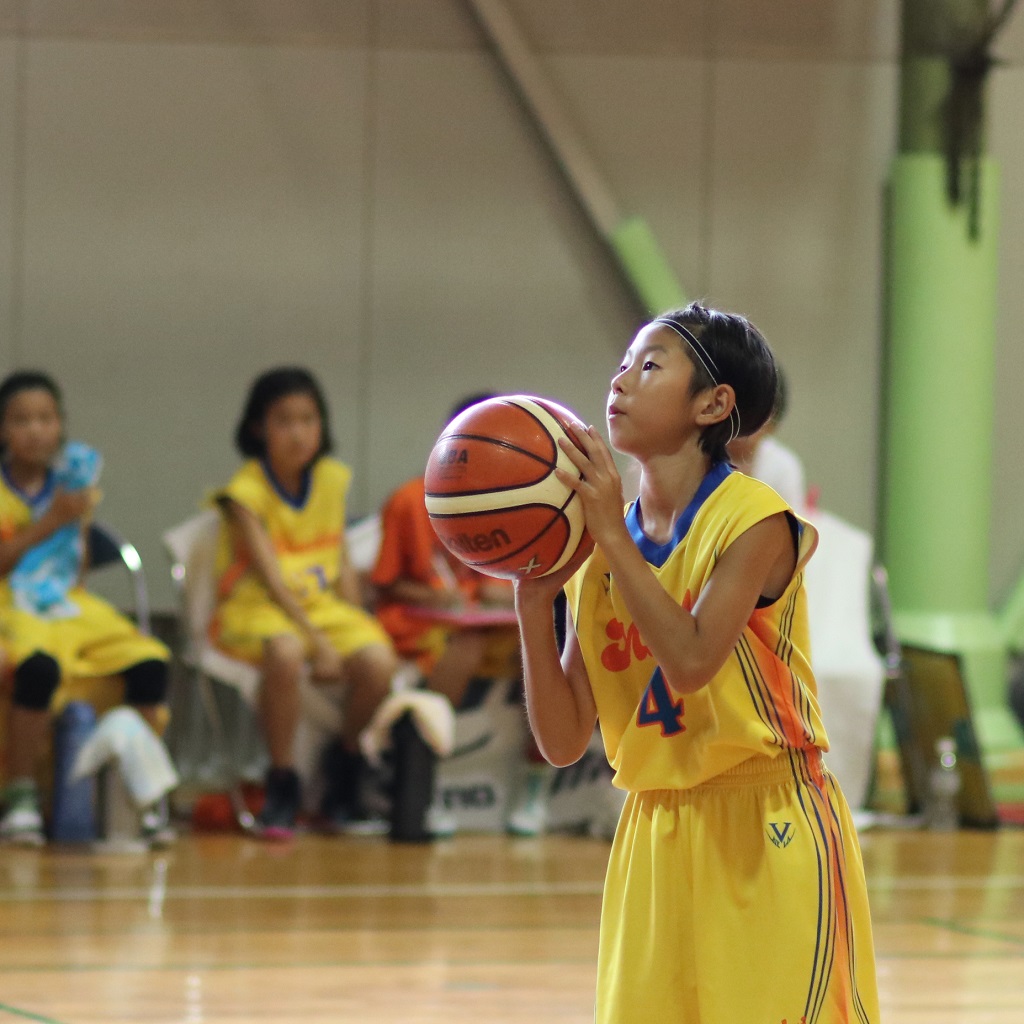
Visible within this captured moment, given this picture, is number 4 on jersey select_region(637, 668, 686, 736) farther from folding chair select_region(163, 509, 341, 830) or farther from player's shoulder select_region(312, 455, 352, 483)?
player's shoulder select_region(312, 455, 352, 483)

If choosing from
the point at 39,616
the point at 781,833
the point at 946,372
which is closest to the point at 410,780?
the point at 39,616

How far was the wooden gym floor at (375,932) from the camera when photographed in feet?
10.1

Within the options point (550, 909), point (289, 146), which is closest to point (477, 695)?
point (550, 909)

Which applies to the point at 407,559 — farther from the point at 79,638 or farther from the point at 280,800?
the point at 79,638

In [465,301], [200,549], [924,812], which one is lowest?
[924,812]

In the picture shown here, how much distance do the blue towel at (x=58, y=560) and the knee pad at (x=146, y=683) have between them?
0.28 m

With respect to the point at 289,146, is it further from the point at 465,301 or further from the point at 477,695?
the point at 477,695

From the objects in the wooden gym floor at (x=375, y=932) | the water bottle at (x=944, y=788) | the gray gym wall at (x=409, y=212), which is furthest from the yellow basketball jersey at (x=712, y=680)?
the gray gym wall at (x=409, y=212)

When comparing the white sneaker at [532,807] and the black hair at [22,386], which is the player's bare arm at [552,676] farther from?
the black hair at [22,386]

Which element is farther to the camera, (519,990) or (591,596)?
(519,990)

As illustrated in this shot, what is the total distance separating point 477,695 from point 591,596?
3664 mm

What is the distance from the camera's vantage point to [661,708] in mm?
1896

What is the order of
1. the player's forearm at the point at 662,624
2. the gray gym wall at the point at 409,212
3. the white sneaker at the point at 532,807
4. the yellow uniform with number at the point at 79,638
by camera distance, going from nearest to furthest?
the player's forearm at the point at 662,624 → the yellow uniform with number at the point at 79,638 → the white sneaker at the point at 532,807 → the gray gym wall at the point at 409,212

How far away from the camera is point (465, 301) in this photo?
6.55 meters
